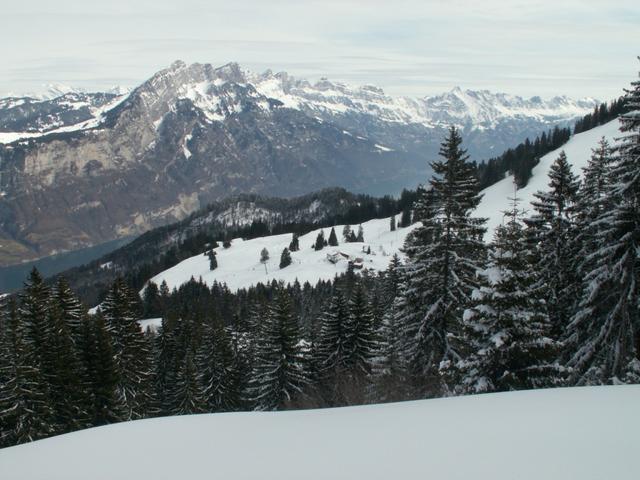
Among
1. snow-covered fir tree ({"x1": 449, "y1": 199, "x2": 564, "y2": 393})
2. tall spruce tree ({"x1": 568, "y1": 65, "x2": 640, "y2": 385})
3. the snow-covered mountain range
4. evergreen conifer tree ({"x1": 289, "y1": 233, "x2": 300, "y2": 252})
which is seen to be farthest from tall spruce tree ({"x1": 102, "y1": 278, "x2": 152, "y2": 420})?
evergreen conifer tree ({"x1": 289, "y1": 233, "x2": 300, "y2": 252})

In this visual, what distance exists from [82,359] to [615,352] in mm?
27357

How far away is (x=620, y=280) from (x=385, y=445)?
40.6ft

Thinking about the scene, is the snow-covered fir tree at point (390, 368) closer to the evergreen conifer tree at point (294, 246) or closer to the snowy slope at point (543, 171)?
the snowy slope at point (543, 171)

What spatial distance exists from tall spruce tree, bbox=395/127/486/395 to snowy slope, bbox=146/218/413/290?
312 feet

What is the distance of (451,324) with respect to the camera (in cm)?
2020

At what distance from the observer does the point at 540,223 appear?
2023 cm

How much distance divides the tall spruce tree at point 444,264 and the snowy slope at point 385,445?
9.73 m

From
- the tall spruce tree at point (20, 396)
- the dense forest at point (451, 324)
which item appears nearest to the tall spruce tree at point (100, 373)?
the dense forest at point (451, 324)

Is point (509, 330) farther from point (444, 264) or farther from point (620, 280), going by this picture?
point (444, 264)

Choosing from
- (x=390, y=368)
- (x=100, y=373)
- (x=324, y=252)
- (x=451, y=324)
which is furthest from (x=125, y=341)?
(x=324, y=252)

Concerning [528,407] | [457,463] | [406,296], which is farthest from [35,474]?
[406,296]

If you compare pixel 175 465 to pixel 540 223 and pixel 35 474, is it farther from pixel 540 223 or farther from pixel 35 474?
pixel 540 223

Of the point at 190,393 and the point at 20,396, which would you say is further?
the point at 190,393

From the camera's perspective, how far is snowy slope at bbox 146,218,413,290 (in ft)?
401
